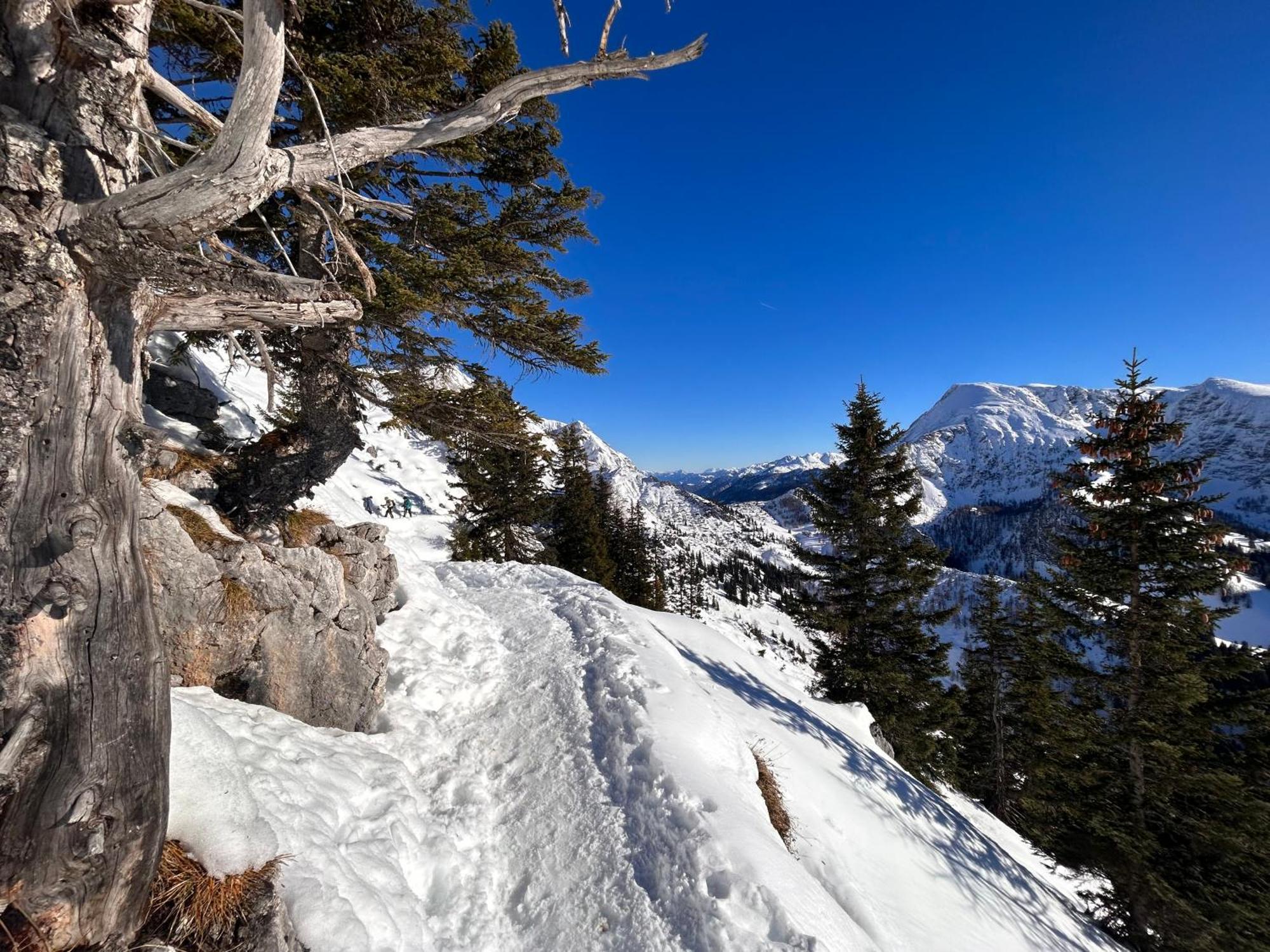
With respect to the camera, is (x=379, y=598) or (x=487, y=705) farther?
(x=379, y=598)

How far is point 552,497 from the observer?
1018 inches

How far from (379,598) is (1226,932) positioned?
15.1 metres

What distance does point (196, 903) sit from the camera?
113 inches

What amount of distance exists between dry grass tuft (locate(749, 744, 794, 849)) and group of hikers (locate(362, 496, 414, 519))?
95.6 feet

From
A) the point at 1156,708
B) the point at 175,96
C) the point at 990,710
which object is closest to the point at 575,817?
the point at 175,96

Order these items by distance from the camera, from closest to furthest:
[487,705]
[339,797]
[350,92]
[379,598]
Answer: [339,797]
[350,92]
[487,705]
[379,598]

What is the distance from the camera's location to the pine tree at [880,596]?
14984 millimetres

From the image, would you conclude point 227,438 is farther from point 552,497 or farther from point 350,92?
point 552,497

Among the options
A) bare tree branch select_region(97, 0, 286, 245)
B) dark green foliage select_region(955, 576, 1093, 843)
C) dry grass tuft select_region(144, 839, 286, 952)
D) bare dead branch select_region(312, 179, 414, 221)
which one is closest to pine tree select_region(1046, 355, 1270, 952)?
dark green foliage select_region(955, 576, 1093, 843)

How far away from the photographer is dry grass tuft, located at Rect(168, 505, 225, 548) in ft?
18.6

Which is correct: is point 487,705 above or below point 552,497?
below

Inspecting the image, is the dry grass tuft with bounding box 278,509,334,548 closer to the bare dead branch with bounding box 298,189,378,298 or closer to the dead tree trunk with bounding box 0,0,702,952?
the bare dead branch with bounding box 298,189,378,298

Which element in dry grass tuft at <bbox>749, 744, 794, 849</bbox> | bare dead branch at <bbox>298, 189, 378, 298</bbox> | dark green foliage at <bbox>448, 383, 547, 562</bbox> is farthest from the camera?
dark green foliage at <bbox>448, 383, 547, 562</bbox>

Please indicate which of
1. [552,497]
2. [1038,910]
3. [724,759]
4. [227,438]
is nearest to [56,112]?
[227,438]
